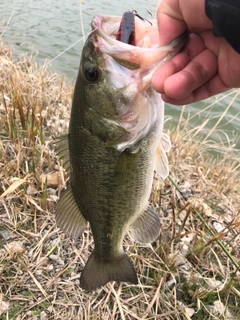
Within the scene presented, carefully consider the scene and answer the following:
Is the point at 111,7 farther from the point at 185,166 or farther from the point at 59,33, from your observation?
the point at 185,166

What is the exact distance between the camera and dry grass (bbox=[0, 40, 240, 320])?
7.86 feet

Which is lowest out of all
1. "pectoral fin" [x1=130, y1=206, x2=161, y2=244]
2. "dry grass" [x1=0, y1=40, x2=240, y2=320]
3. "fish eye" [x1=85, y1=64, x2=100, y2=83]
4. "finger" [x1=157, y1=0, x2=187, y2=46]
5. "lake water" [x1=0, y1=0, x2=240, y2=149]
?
"lake water" [x1=0, y1=0, x2=240, y2=149]

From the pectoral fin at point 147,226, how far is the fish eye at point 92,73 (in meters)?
0.83

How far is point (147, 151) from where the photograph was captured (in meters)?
1.74

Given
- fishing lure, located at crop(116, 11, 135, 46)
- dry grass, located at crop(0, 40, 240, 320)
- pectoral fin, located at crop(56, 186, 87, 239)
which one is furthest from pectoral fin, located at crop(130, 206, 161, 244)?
fishing lure, located at crop(116, 11, 135, 46)

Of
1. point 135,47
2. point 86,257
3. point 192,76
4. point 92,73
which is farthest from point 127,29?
point 86,257

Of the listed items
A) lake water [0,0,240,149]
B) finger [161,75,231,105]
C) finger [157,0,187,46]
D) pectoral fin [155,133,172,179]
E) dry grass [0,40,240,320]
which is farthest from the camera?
lake water [0,0,240,149]

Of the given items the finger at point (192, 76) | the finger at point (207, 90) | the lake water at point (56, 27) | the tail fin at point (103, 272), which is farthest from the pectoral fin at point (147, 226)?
the lake water at point (56, 27)

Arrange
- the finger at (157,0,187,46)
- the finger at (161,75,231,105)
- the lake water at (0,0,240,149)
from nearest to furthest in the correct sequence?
the finger at (157,0,187,46), the finger at (161,75,231,105), the lake water at (0,0,240,149)

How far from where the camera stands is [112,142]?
1688mm

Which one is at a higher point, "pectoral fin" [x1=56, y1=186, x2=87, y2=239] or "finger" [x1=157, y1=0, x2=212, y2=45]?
"finger" [x1=157, y1=0, x2=212, y2=45]

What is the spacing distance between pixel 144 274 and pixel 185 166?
1537 mm

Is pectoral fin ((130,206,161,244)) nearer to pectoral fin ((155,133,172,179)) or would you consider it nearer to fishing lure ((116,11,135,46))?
pectoral fin ((155,133,172,179))

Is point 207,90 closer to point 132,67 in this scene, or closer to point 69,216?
point 132,67
